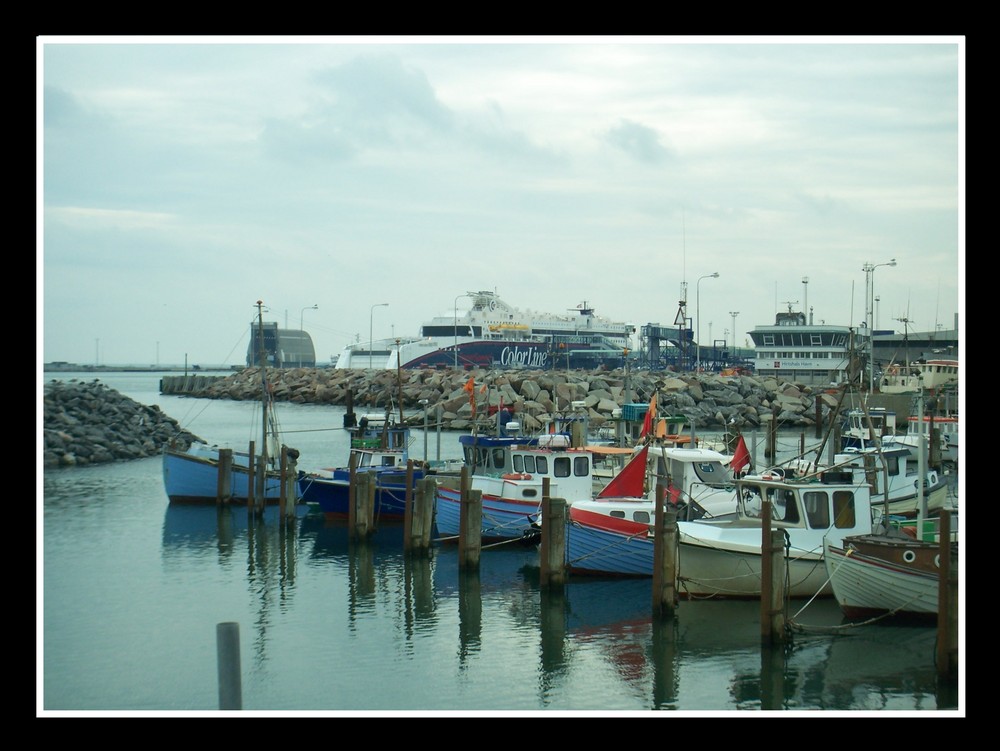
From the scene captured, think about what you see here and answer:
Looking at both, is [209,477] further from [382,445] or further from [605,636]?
[605,636]

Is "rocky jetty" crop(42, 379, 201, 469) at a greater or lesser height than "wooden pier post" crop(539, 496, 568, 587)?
greater

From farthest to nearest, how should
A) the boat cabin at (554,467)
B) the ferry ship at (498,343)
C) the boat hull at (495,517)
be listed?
1. the ferry ship at (498,343)
2. the boat cabin at (554,467)
3. the boat hull at (495,517)

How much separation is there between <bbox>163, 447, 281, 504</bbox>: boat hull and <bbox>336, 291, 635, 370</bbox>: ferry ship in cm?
7255

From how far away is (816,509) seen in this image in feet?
63.4

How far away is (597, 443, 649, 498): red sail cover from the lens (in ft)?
76.7

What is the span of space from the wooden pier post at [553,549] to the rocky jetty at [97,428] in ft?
95.4

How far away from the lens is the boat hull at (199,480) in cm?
3353

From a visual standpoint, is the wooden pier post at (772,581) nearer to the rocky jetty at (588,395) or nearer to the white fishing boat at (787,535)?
the white fishing boat at (787,535)

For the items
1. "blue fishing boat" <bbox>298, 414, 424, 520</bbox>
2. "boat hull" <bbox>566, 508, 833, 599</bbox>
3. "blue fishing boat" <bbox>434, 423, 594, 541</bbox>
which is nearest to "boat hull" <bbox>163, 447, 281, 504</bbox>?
"blue fishing boat" <bbox>298, 414, 424, 520</bbox>

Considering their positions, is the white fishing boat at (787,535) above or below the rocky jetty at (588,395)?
below

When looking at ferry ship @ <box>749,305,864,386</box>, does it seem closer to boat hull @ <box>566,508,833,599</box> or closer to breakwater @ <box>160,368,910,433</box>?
breakwater @ <box>160,368,910,433</box>

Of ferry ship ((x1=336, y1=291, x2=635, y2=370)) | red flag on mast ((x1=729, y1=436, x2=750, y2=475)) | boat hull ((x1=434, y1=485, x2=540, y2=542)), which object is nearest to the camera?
red flag on mast ((x1=729, y1=436, x2=750, y2=475))

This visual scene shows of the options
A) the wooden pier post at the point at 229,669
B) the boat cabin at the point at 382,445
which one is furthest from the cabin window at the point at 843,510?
the boat cabin at the point at 382,445
